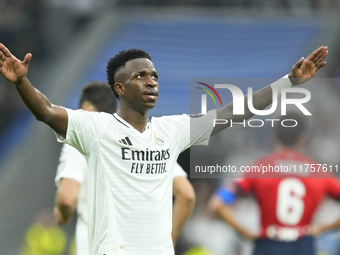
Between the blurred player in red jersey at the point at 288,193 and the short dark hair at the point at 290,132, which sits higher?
the short dark hair at the point at 290,132

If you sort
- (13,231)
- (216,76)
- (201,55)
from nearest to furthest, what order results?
(13,231)
(216,76)
(201,55)

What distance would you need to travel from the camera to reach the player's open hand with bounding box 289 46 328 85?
3.45 m

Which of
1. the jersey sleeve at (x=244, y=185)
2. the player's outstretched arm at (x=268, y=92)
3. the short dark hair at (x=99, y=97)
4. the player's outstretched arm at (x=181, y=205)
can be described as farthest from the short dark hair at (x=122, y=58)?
the jersey sleeve at (x=244, y=185)

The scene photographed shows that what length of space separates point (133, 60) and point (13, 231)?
6527 mm

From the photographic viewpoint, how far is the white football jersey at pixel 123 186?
9.93ft

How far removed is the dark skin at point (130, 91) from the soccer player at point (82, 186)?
0.90 metres

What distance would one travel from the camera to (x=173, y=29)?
13633mm

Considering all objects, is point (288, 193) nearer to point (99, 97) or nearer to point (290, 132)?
point (290, 132)

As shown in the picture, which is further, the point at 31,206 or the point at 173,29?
the point at 173,29

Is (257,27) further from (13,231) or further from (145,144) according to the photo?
(145,144)

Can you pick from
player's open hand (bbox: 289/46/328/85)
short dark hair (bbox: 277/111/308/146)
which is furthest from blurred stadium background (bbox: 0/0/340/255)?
player's open hand (bbox: 289/46/328/85)

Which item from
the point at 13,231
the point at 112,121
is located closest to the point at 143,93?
the point at 112,121

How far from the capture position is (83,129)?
3049 millimetres

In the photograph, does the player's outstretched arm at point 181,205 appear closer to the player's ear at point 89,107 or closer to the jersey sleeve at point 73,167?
the jersey sleeve at point 73,167
